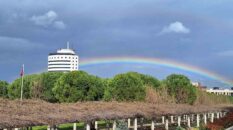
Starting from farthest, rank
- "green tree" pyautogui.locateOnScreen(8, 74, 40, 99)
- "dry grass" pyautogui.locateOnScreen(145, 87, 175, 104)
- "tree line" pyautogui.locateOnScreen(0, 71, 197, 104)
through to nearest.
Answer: "green tree" pyautogui.locateOnScreen(8, 74, 40, 99)
"dry grass" pyautogui.locateOnScreen(145, 87, 175, 104)
"tree line" pyautogui.locateOnScreen(0, 71, 197, 104)

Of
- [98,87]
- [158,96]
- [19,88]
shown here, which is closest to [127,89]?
[158,96]

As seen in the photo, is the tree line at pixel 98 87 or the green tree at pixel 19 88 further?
the green tree at pixel 19 88

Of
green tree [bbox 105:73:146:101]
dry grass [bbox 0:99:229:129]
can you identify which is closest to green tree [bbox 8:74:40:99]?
green tree [bbox 105:73:146:101]

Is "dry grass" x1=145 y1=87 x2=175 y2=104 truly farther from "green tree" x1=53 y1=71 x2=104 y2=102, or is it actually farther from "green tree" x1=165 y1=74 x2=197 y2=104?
"green tree" x1=53 y1=71 x2=104 y2=102

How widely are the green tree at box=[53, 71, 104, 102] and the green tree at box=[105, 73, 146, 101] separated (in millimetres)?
6292

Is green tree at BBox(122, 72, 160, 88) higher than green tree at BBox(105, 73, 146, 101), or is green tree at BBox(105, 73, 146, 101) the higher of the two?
green tree at BBox(122, 72, 160, 88)

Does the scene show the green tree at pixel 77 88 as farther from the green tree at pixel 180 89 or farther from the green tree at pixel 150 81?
the green tree at pixel 180 89

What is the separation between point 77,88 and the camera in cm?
6128

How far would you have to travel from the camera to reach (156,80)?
69938 millimetres

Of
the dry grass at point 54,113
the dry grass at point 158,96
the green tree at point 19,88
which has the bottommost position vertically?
the dry grass at point 54,113

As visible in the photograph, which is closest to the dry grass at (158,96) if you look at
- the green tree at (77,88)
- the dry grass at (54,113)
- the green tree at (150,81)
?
the green tree at (150,81)

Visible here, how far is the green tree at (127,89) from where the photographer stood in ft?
180

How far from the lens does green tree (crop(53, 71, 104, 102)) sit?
6081 centimetres

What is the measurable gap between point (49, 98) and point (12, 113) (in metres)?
49.1
